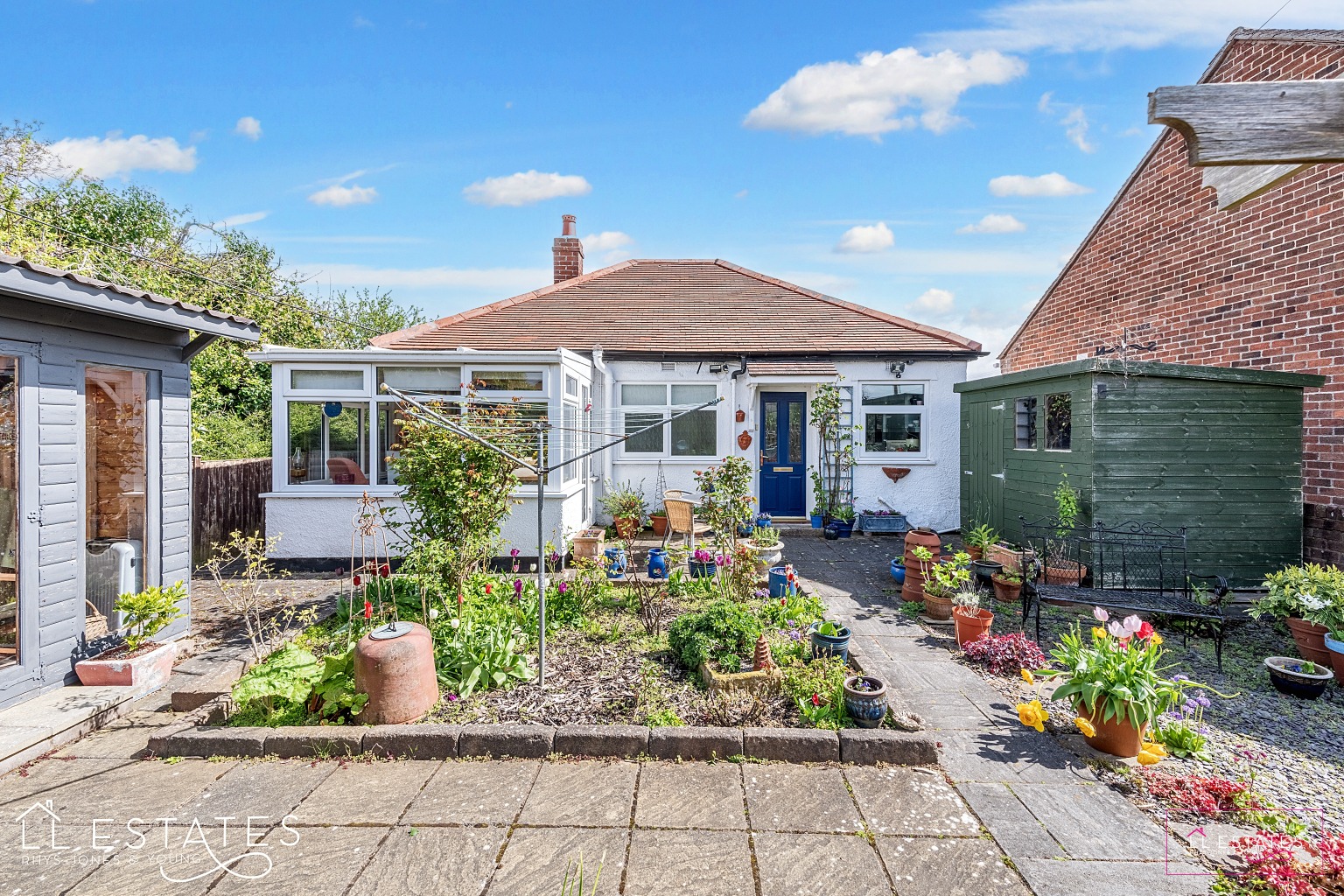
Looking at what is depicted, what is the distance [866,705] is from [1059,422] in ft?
17.5

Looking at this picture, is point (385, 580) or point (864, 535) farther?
point (864, 535)

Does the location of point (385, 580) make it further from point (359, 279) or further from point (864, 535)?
point (359, 279)

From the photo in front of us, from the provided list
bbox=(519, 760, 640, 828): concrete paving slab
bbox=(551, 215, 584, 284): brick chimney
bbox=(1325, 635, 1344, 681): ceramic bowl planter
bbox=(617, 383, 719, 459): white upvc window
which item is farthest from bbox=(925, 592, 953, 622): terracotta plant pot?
bbox=(551, 215, 584, 284): brick chimney

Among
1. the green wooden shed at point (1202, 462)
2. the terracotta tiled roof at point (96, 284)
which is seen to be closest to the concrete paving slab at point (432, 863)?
the terracotta tiled roof at point (96, 284)

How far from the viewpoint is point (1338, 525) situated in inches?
255

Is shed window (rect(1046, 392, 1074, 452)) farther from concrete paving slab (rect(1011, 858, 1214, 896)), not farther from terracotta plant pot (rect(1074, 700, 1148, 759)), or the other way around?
concrete paving slab (rect(1011, 858, 1214, 896))

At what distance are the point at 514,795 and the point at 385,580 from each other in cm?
319

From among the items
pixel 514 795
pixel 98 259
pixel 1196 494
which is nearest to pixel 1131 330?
pixel 1196 494

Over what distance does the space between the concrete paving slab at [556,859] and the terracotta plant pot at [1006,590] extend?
16.9ft

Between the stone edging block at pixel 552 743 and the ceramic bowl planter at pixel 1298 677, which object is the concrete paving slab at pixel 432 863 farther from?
the ceramic bowl planter at pixel 1298 677

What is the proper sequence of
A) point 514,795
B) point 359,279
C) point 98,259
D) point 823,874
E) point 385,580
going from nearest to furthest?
point 823,874 → point 514,795 → point 385,580 → point 98,259 → point 359,279

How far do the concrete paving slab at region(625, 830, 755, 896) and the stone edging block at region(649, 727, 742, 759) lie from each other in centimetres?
66

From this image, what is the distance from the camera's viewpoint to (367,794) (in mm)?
3334

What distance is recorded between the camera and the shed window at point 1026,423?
8.20 meters
